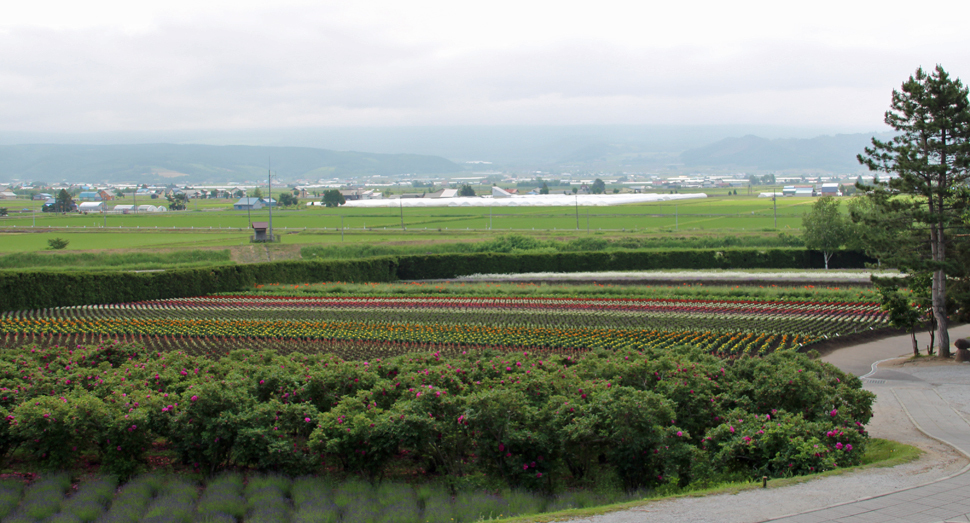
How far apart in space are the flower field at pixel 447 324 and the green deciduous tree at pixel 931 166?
140 inches

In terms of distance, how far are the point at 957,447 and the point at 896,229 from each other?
12220mm

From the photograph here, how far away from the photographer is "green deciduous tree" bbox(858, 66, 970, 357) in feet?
61.5

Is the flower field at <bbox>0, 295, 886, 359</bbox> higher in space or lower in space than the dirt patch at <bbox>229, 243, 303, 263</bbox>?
lower

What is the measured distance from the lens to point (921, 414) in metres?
13.0

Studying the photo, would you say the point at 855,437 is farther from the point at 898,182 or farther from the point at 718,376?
the point at 898,182

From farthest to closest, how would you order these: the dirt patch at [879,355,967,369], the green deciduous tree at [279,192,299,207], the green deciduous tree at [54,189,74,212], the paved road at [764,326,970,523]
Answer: the green deciduous tree at [279,192,299,207] < the green deciduous tree at [54,189,74,212] < the dirt patch at [879,355,967,369] < the paved road at [764,326,970,523]

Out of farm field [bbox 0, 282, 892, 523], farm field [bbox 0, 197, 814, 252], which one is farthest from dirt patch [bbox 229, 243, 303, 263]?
farm field [bbox 0, 282, 892, 523]

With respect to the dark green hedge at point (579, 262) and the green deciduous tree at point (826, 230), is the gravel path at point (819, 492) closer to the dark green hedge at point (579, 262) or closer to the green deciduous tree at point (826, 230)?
the dark green hedge at point (579, 262)

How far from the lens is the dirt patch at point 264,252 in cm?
4712

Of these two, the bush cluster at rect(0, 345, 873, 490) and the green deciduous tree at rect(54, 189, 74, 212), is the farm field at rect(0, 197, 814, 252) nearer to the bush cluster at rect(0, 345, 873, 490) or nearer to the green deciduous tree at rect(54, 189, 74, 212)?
the green deciduous tree at rect(54, 189, 74, 212)

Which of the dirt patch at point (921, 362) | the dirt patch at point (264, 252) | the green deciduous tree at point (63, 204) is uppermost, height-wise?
the green deciduous tree at point (63, 204)

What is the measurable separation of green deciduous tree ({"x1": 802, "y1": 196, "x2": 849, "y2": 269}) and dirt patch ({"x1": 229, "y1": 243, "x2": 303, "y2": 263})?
105 ft

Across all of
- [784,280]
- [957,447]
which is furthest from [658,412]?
[784,280]

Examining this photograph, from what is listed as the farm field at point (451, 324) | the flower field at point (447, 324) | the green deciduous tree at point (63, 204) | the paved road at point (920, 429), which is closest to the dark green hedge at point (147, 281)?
the farm field at point (451, 324)
